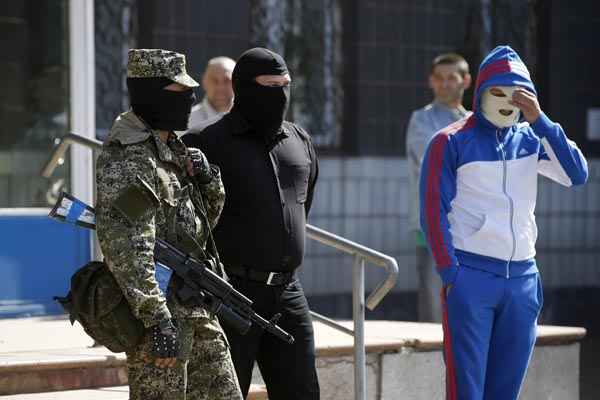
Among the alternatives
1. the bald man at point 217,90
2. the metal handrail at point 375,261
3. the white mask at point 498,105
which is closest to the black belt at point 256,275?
the metal handrail at point 375,261

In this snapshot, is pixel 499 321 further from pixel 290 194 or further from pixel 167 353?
pixel 167 353

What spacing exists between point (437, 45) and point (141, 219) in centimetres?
660

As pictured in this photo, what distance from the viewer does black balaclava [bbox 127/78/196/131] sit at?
4121mm

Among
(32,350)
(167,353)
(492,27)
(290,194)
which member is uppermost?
(492,27)

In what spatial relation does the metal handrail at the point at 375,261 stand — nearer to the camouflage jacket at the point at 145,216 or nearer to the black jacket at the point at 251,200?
the black jacket at the point at 251,200

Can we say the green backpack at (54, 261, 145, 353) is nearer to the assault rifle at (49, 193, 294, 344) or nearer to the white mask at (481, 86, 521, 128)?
the assault rifle at (49, 193, 294, 344)

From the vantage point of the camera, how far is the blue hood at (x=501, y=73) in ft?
17.0

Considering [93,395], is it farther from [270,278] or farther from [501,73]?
[501,73]

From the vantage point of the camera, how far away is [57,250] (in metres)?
7.20

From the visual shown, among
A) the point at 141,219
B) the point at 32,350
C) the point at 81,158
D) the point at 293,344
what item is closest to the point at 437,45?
the point at 81,158

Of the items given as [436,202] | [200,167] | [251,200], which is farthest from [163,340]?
[436,202]

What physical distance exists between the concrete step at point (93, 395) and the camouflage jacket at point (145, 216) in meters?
1.43

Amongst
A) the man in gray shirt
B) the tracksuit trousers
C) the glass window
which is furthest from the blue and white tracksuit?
the glass window

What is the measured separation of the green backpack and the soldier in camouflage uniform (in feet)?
0.18
